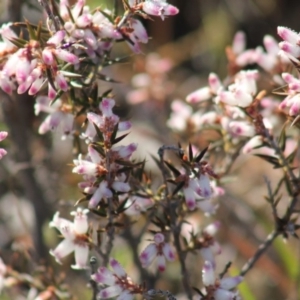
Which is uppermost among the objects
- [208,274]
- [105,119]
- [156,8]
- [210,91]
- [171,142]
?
[156,8]

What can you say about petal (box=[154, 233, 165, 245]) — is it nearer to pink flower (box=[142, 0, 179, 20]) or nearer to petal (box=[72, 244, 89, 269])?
petal (box=[72, 244, 89, 269])

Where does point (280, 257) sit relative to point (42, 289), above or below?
below

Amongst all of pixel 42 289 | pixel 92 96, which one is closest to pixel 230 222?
pixel 42 289

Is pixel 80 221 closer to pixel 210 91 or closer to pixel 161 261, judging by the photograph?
pixel 161 261

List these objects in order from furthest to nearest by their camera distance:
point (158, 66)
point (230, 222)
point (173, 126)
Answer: point (158, 66) → point (230, 222) → point (173, 126)

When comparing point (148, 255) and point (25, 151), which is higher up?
point (148, 255)

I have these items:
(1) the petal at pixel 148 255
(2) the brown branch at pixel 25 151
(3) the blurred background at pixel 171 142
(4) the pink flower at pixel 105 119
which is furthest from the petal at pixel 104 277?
(2) the brown branch at pixel 25 151

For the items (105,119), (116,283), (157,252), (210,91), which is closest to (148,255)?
(157,252)

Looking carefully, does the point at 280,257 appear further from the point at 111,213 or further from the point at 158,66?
the point at 111,213

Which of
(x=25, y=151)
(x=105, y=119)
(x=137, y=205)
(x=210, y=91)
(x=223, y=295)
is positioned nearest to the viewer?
(x=105, y=119)
